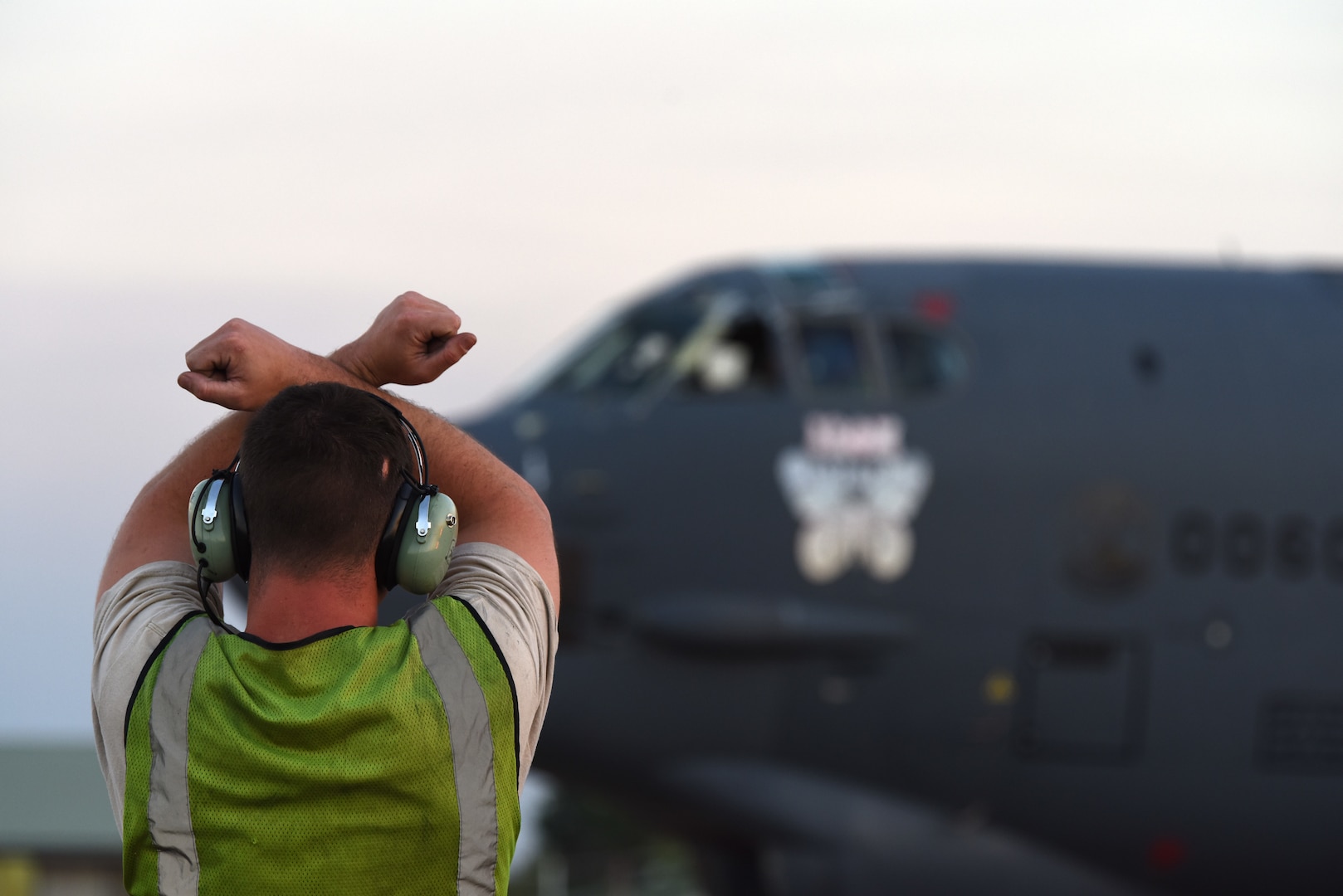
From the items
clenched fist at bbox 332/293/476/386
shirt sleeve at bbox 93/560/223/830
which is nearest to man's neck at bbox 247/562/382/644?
shirt sleeve at bbox 93/560/223/830

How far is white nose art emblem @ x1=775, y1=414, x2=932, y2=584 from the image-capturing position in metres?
7.62

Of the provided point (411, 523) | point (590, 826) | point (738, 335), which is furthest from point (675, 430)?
point (590, 826)

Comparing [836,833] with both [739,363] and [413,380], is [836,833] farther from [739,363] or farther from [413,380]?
[413,380]

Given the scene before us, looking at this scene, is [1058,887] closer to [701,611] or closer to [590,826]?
[701,611]

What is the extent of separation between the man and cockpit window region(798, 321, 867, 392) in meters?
5.65

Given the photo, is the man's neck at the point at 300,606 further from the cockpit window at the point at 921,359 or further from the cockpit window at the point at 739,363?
the cockpit window at the point at 921,359

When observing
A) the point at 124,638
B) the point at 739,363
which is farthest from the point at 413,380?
the point at 739,363

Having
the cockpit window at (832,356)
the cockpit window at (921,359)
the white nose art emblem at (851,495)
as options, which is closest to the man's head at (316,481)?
the white nose art emblem at (851,495)

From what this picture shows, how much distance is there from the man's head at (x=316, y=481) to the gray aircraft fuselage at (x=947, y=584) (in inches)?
213

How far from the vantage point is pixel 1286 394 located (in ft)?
26.4

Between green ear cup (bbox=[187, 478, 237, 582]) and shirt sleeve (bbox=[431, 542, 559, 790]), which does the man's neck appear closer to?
green ear cup (bbox=[187, 478, 237, 582])

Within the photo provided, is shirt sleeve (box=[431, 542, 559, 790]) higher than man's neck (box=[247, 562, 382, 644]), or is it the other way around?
man's neck (box=[247, 562, 382, 644])

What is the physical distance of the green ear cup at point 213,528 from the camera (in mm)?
2170

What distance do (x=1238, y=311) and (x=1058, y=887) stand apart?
297 cm
